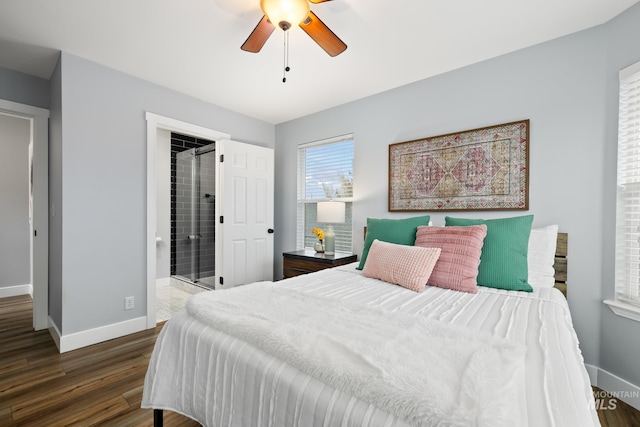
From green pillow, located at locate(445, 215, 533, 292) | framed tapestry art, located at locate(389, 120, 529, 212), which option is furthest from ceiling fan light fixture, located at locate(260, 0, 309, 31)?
green pillow, located at locate(445, 215, 533, 292)

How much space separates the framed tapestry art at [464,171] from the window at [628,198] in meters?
0.52

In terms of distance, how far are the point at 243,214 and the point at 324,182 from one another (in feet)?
3.78

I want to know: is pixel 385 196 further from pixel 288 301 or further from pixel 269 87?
pixel 288 301

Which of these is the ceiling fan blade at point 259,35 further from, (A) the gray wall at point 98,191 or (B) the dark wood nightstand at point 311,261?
(B) the dark wood nightstand at point 311,261

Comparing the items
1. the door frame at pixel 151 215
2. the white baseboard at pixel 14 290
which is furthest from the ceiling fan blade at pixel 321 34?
the white baseboard at pixel 14 290

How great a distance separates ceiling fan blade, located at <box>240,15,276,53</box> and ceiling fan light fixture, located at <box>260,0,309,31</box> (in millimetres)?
87

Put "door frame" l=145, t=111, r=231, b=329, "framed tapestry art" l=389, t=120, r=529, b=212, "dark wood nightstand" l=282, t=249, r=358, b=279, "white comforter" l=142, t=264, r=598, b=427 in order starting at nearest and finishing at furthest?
"white comforter" l=142, t=264, r=598, b=427 < "framed tapestry art" l=389, t=120, r=529, b=212 < "door frame" l=145, t=111, r=231, b=329 < "dark wood nightstand" l=282, t=249, r=358, b=279

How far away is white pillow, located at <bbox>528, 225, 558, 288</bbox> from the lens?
198 centimetres

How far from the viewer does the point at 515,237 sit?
1.93m

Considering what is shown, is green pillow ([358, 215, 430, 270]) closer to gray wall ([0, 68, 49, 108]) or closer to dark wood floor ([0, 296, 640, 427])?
dark wood floor ([0, 296, 640, 427])

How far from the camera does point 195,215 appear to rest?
4.80m

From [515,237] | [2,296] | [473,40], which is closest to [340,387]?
[515,237]

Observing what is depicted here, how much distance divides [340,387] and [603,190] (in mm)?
2358

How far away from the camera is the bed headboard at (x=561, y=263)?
212 cm
